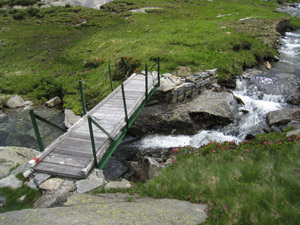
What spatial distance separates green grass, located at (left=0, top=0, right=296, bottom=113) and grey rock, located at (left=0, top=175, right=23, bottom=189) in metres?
4.44

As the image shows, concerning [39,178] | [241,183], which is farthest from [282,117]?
[39,178]

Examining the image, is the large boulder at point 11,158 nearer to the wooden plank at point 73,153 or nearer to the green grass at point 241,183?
the wooden plank at point 73,153

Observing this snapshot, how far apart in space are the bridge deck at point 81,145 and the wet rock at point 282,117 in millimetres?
8385

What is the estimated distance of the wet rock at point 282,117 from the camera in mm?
13258

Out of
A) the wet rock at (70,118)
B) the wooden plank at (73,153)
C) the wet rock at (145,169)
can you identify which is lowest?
the wet rock at (70,118)

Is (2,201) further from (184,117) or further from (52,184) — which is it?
(184,117)

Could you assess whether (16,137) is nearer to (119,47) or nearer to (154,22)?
(119,47)

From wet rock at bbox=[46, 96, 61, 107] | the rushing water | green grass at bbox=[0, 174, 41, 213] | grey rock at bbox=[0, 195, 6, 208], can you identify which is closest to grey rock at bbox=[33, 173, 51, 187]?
green grass at bbox=[0, 174, 41, 213]

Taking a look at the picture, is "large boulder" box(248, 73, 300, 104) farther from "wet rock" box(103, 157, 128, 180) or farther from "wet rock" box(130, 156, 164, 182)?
"wet rock" box(103, 157, 128, 180)

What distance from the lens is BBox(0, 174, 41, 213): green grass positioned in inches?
256

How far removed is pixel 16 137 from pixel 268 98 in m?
18.3

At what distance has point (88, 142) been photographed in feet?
29.6

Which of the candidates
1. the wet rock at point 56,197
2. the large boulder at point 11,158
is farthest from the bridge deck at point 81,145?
the large boulder at point 11,158

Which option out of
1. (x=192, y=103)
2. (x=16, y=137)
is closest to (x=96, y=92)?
(x=16, y=137)
